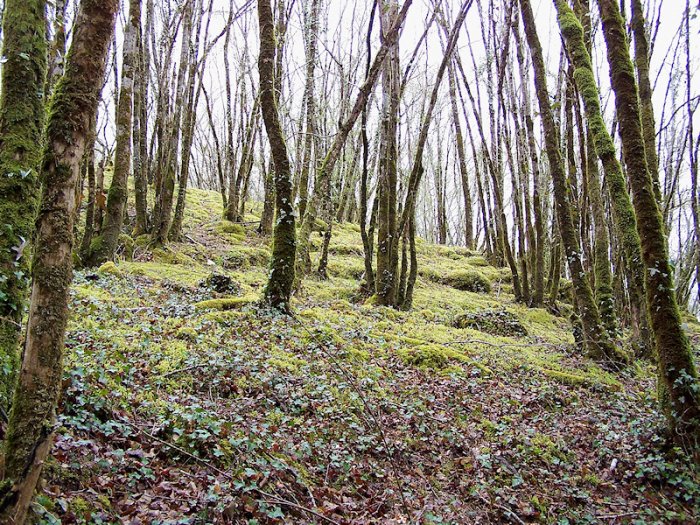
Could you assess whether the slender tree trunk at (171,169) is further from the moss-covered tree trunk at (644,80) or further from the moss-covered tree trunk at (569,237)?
the moss-covered tree trunk at (644,80)

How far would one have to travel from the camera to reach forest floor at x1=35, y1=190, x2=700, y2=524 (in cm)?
299

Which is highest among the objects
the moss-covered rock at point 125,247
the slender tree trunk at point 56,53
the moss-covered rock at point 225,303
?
the slender tree trunk at point 56,53

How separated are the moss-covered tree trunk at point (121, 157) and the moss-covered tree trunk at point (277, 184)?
3.38 m

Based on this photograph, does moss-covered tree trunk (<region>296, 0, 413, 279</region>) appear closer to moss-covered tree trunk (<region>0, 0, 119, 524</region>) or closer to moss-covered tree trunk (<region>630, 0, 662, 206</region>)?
moss-covered tree trunk (<region>630, 0, 662, 206</region>)

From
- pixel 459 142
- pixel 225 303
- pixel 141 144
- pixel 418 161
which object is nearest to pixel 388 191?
pixel 418 161

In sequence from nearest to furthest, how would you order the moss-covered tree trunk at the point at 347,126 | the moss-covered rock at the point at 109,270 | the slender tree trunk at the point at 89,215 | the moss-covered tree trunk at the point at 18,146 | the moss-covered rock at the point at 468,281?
the moss-covered tree trunk at the point at 18,146
the moss-covered tree trunk at the point at 347,126
the moss-covered rock at the point at 109,270
the slender tree trunk at the point at 89,215
the moss-covered rock at the point at 468,281

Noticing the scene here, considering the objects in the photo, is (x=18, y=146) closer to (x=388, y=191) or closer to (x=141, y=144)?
(x=388, y=191)

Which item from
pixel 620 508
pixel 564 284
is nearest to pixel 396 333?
pixel 620 508

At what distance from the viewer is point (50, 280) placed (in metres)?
2.03

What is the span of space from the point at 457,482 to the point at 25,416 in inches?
136

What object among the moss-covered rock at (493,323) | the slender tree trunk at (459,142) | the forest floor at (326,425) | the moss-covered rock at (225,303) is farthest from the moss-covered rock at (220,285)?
the slender tree trunk at (459,142)

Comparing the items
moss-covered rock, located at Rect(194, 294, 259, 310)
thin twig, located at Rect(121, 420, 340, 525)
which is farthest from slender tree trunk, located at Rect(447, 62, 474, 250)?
thin twig, located at Rect(121, 420, 340, 525)

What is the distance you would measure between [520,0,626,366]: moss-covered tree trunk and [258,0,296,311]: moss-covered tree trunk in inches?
173

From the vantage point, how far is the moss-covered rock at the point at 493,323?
9234 mm
